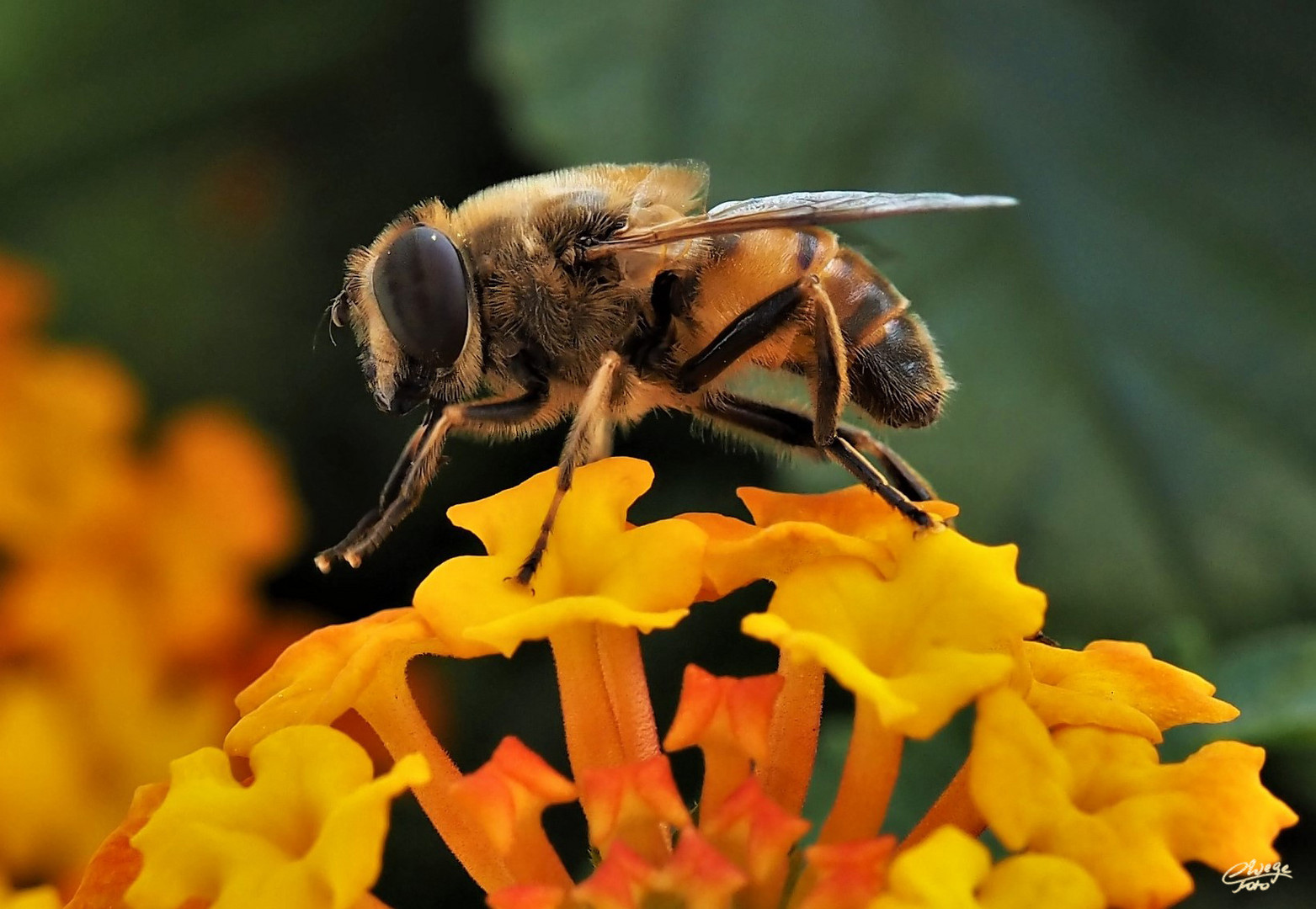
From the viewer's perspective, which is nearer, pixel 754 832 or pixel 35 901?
pixel 754 832

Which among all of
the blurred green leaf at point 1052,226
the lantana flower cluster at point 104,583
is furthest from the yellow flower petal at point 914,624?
the lantana flower cluster at point 104,583

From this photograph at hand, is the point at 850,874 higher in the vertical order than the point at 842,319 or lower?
lower

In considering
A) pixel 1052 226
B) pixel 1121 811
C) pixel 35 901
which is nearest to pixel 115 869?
pixel 35 901

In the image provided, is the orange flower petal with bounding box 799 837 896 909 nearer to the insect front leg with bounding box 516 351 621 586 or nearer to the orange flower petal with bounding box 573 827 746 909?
the orange flower petal with bounding box 573 827 746 909

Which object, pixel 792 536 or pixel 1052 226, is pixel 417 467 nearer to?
pixel 792 536

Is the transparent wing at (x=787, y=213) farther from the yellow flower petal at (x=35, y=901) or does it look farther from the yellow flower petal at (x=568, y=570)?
the yellow flower petal at (x=35, y=901)

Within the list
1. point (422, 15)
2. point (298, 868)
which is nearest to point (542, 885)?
point (298, 868)

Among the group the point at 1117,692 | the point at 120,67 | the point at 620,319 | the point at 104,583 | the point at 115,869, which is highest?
the point at 120,67
